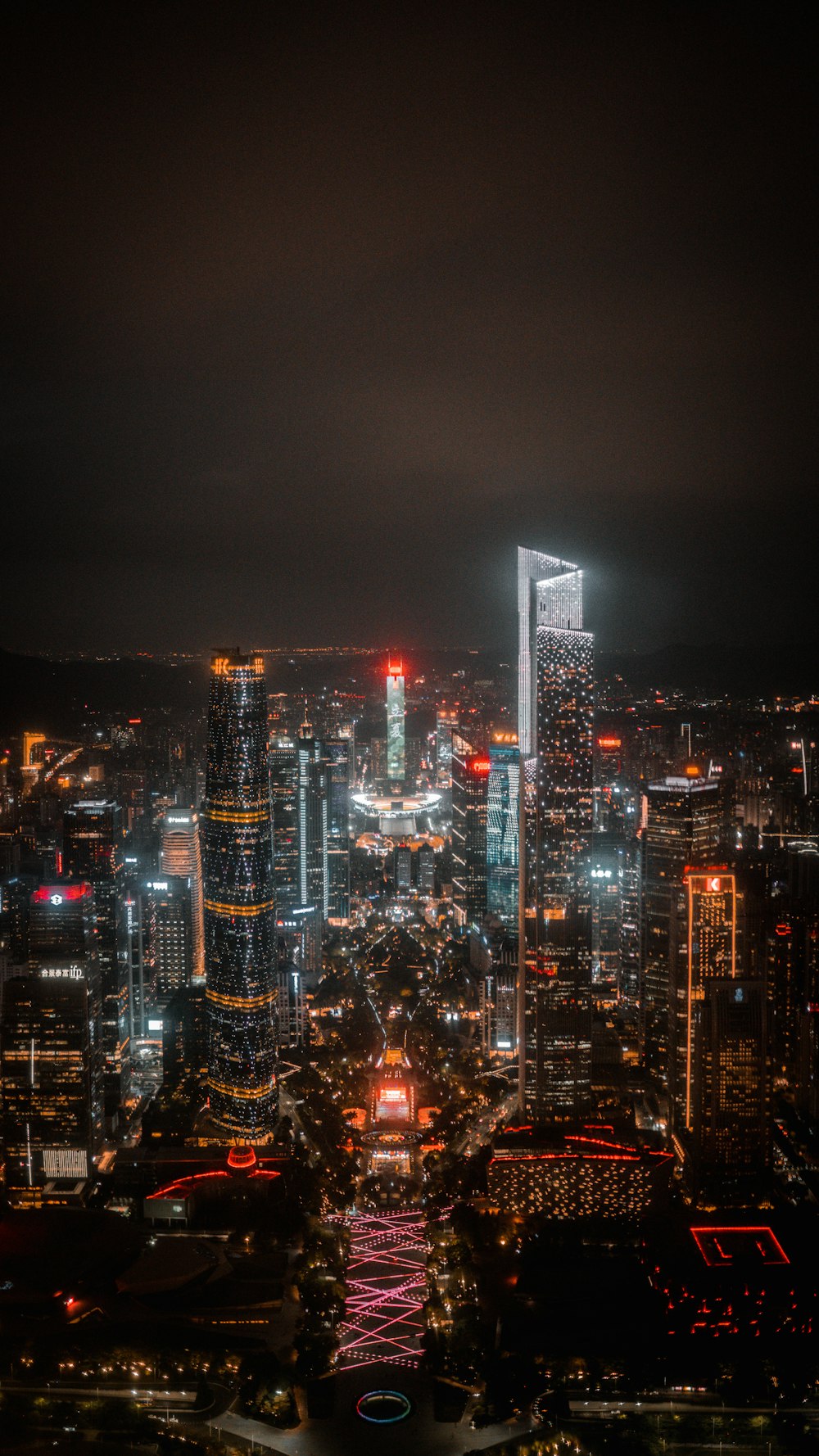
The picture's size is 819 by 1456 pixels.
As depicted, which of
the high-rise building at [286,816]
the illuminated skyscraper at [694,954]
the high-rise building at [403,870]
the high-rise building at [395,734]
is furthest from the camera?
the high-rise building at [403,870]

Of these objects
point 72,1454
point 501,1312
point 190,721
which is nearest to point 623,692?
point 190,721

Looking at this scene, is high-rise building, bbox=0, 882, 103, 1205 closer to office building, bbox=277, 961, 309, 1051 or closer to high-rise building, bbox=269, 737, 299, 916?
office building, bbox=277, 961, 309, 1051

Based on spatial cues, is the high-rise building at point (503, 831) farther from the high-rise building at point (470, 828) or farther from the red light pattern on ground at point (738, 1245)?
the red light pattern on ground at point (738, 1245)

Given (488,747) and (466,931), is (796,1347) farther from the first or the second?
(466,931)

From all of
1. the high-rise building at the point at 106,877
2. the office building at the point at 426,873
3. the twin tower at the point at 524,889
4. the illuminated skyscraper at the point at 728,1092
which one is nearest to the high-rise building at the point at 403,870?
the office building at the point at 426,873

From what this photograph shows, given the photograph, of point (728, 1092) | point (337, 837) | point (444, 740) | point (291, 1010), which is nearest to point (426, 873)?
point (337, 837)
